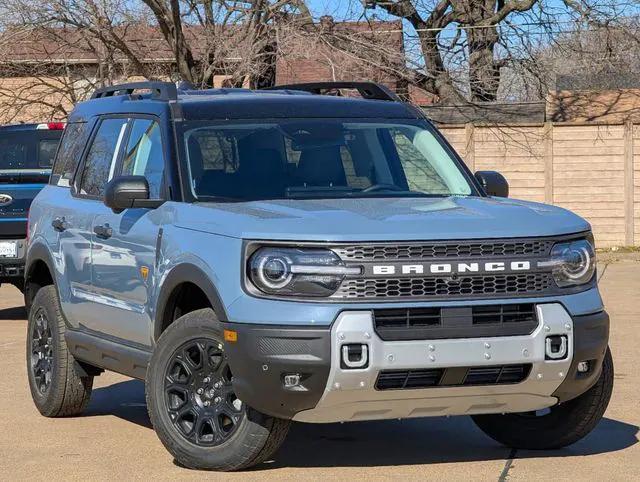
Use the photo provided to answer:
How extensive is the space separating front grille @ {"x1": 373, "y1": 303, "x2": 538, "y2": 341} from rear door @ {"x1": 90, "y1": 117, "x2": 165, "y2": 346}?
57.4 inches

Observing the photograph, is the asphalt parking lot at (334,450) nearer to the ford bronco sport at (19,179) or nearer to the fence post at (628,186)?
the ford bronco sport at (19,179)

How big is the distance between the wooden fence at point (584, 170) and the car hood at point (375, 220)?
1651cm

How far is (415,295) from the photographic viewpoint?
239 inches

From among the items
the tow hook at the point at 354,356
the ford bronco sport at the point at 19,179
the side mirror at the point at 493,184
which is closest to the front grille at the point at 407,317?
the tow hook at the point at 354,356

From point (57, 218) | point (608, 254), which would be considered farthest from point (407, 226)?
point (608, 254)

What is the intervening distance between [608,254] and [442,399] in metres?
16.7

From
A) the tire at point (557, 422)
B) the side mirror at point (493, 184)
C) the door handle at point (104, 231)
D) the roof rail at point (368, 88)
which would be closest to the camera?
the tire at point (557, 422)

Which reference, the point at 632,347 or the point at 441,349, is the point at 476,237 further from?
the point at 632,347

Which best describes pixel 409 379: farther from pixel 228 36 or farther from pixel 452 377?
pixel 228 36

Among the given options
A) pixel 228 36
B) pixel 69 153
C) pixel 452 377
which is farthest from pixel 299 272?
pixel 228 36

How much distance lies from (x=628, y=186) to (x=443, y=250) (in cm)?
1738

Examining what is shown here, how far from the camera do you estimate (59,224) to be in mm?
8312

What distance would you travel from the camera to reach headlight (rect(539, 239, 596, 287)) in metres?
6.37

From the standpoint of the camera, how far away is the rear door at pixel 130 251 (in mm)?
7062
